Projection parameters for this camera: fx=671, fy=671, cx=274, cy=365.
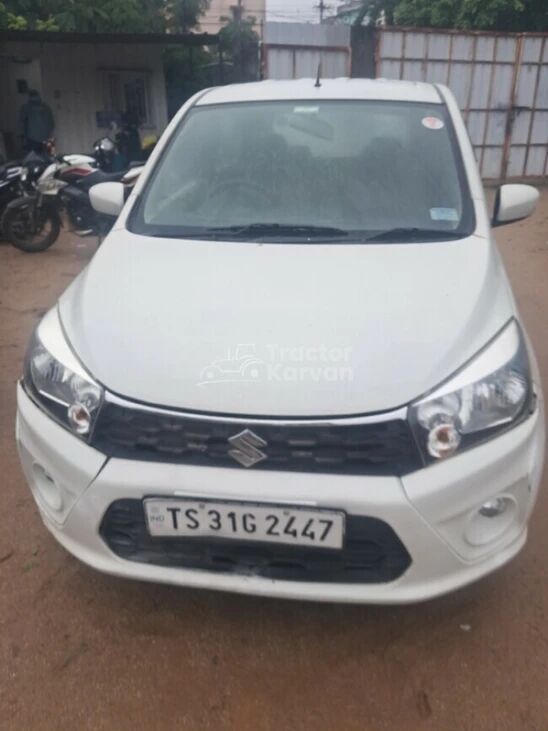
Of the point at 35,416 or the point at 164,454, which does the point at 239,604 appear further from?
the point at 35,416

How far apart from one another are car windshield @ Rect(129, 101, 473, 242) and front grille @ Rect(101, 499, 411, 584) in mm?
1165

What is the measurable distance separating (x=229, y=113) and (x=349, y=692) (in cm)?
244

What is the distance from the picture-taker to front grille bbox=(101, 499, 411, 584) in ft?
5.75

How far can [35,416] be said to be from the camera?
200cm

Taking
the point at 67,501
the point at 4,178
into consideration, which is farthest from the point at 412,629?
the point at 4,178

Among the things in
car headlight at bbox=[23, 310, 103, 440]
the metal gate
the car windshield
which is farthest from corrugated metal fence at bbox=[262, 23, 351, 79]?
car headlight at bbox=[23, 310, 103, 440]

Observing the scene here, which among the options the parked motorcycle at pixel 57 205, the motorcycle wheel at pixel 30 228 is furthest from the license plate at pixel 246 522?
the motorcycle wheel at pixel 30 228

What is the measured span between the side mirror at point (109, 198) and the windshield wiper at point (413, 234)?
3.99ft

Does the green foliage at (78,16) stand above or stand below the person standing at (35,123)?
above

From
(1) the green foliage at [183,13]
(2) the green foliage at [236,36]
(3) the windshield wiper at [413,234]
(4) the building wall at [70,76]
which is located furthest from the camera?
(1) the green foliage at [183,13]

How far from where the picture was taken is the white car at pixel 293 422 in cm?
173

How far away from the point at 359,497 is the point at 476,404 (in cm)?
41

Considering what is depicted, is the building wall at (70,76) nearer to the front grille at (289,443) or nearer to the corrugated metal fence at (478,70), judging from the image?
the corrugated metal fence at (478,70)

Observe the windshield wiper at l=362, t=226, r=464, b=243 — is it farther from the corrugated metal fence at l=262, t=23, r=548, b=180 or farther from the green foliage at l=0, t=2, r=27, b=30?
the green foliage at l=0, t=2, r=27, b=30
